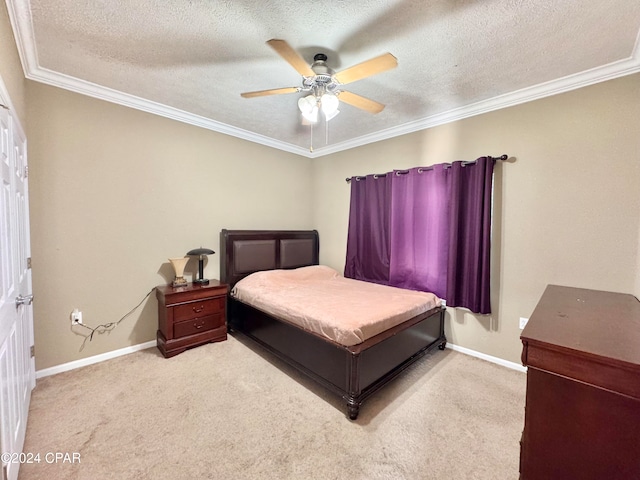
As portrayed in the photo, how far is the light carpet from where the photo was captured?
1473mm

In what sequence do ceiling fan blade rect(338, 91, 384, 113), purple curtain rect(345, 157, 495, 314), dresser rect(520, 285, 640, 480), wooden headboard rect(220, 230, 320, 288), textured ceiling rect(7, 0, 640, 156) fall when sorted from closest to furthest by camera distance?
dresser rect(520, 285, 640, 480)
textured ceiling rect(7, 0, 640, 156)
ceiling fan blade rect(338, 91, 384, 113)
purple curtain rect(345, 157, 495, 314)
wooden headboard rect(220, 230, 320, 288)

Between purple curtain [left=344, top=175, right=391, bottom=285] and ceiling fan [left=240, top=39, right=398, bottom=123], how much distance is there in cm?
148

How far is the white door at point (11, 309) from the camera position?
1227 millimetres

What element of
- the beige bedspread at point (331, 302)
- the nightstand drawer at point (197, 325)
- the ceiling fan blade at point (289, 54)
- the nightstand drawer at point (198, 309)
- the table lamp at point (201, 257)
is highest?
the ceiling fan blade at point (289, 54)

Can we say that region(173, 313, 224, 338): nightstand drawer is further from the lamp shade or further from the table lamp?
the lamp shade

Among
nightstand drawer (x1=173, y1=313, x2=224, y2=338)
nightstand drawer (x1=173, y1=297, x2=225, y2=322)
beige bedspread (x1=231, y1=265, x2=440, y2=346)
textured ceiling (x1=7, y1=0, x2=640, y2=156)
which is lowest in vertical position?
nightstand drawer (x1=173, y1=313, x2=224, y2=338)

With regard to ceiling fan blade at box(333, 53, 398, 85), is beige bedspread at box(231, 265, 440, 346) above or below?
below

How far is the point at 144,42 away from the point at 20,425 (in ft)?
8.25

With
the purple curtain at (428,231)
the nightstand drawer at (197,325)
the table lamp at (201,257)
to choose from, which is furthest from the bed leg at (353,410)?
the table lamp at (201,257)

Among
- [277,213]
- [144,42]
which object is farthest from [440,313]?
Result: [144,42]

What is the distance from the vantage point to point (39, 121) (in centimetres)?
224

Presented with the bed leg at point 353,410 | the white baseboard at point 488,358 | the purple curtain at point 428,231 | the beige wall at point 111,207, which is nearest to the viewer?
the bed leg at point 353,410

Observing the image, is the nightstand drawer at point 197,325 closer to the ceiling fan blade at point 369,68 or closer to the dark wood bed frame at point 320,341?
the dark wood bed frame at point 320,341

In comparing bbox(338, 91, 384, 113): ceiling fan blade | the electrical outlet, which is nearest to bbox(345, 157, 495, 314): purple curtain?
bbox(338, 91, 384, 113): ceiling fan blade
